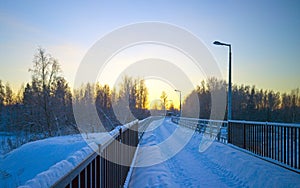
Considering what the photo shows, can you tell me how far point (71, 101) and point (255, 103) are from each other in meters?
45.4

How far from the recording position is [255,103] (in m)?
67.2

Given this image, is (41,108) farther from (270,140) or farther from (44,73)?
(270,140)

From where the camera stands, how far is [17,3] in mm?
17359

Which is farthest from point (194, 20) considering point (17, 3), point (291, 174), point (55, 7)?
point (291, 174)

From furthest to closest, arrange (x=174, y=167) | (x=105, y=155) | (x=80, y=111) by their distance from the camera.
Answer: (x=80, y=111) < (x=174, y=167) < (x=105, y=155)

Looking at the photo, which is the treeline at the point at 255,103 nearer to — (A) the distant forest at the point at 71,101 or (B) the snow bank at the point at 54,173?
(A) the distant forest at the point at 71,101

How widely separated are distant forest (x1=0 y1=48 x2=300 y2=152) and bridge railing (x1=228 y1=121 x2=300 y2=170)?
21.6 m

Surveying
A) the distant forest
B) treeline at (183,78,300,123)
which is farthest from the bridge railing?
treeline at (183,78,300,123)

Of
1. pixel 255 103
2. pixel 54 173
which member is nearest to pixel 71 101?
pixel 255 103

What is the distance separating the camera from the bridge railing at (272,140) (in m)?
6.88

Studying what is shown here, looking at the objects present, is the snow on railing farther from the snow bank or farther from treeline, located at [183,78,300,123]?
treeline, located at [183,78,300,123]

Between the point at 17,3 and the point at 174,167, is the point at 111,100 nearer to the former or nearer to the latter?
the point at 17,3

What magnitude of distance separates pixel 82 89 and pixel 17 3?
167ft

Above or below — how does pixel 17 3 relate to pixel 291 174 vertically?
above
